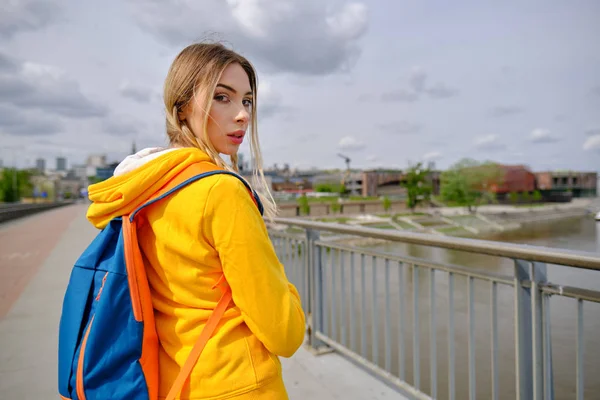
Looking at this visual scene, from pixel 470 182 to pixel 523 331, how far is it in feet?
237

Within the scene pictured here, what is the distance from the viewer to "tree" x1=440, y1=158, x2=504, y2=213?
6638 cm

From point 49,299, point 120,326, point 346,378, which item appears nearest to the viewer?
point 120,326

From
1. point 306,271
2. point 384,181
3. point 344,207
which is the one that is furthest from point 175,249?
point 384,181

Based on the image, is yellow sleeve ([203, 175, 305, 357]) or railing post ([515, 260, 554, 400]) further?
railing post ([515, 260, 554, 400])

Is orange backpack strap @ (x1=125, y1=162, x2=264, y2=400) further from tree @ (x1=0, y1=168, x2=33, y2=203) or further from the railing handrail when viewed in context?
tree @ (x1=0, y1=168, x2=33, y2=203)

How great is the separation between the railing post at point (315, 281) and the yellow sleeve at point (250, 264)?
2.32 metres

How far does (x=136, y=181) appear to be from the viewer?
83 cm

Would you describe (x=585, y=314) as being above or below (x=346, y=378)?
above

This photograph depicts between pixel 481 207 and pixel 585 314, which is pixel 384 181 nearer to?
pixel 481 207

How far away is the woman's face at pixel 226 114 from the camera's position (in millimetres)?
985

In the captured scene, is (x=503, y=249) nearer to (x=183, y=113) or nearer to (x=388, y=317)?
(x=388, y=317)

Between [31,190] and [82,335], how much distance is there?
84723 millimetres

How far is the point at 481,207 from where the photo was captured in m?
70.9

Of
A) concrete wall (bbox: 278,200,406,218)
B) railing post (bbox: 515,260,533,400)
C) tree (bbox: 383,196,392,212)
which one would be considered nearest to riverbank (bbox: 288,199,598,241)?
concrete wall (bbox: 278,200,406,218)
